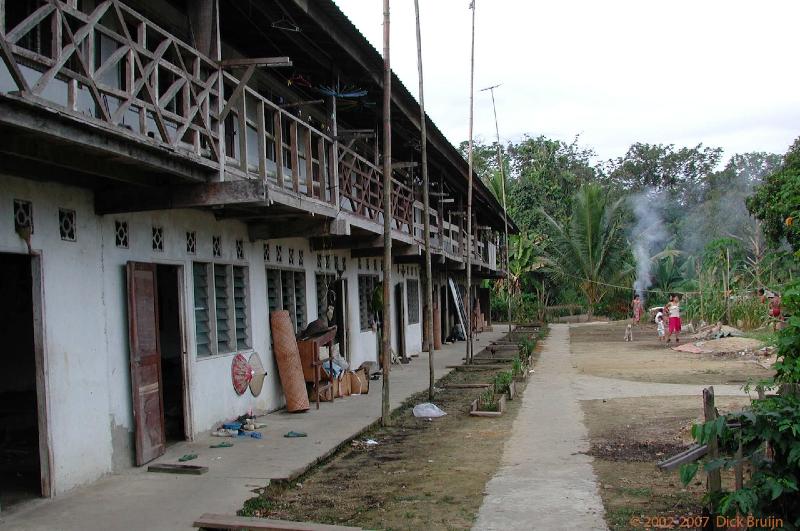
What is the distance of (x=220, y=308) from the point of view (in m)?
10.2

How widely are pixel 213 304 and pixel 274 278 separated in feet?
7.40

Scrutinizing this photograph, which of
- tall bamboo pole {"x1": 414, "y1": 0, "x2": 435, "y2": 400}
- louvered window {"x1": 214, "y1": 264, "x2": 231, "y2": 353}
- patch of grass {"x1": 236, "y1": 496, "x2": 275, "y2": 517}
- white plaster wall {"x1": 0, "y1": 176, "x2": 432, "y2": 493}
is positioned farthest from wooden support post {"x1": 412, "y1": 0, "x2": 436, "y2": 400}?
patch of grass {"x1": 236, "y1": 496, "x2": 275, "y2": 517}

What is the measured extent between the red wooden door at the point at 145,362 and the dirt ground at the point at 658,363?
9.62 m

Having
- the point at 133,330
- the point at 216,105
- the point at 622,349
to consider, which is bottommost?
the point at 622,349

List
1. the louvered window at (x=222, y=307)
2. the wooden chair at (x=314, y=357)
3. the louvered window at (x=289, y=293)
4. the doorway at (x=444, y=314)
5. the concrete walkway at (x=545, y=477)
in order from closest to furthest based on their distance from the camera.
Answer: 1. the concrete walkway at (x=545, y=477)
2. the louvered window at (x=222, y=307)
3. the wooden chair at (x=314, y=357)
4. the louvered window at (x=289, y=293)
5. the doorway at (x=444, y=314)

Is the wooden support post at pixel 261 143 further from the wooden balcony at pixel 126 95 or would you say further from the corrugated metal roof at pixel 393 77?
the corrugated metal roof at pixel 393 77

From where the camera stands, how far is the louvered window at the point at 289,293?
12008 mm

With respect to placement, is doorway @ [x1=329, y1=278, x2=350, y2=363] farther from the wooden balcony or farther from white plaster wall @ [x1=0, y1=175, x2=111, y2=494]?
white plaster wall @ [x1=0, y1=175, x2=111, y2=494]

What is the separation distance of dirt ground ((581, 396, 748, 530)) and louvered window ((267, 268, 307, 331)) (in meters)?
4.92

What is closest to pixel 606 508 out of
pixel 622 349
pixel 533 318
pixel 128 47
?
pixel 128 47

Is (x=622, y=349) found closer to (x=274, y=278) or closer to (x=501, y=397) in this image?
(x=501, y=397)

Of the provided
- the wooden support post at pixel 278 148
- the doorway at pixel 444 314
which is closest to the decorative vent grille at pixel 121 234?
the wooden support post at pixel 278 148

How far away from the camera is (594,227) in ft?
121

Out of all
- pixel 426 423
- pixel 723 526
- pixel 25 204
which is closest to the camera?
pixel 723 526
